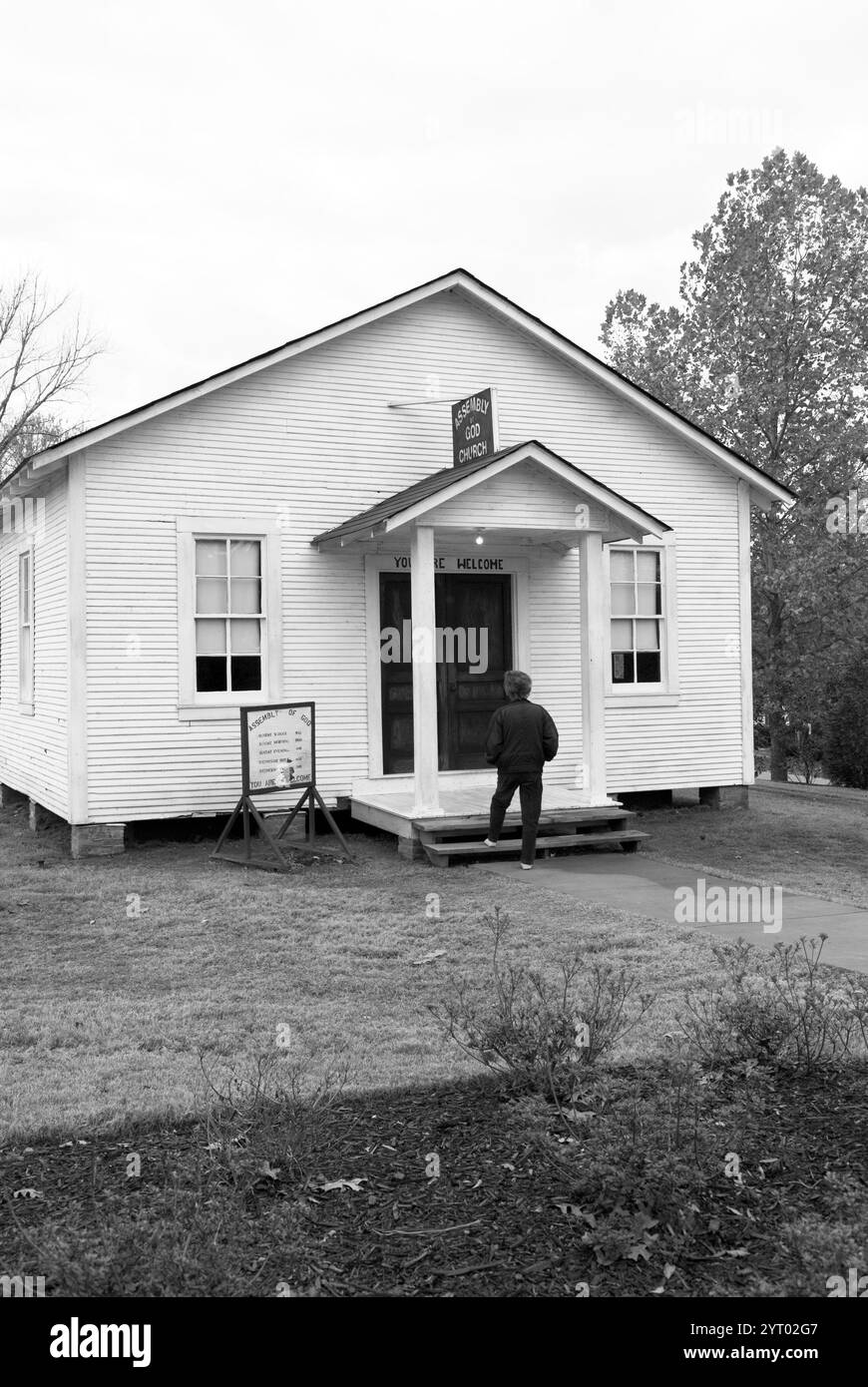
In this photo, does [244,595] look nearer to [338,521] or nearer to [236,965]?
[338,521]

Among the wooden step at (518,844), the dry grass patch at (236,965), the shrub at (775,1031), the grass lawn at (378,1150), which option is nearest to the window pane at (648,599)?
the wooden step at (518,844)

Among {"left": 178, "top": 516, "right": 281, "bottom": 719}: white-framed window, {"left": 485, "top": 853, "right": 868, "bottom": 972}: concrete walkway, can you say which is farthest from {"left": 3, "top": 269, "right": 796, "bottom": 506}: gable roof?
{"left": 485, "top": 853, "right": 868, "bottom": 972}: concrete walkway

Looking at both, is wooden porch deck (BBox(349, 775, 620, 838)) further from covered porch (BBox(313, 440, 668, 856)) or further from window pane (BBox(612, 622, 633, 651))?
window pane (BBox(612, 622, 633, 651))

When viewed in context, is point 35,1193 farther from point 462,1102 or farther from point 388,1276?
point 462,1102

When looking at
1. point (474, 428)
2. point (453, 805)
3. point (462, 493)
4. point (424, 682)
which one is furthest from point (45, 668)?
point (474, 428)

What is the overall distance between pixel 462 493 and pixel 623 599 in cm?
362

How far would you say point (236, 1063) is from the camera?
588 cm

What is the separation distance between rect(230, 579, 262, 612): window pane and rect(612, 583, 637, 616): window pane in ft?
14.6

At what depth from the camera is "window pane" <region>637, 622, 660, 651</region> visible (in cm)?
1570

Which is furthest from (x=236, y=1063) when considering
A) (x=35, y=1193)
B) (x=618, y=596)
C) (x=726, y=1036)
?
(x=618, y=596)

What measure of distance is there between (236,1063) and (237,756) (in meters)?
7.98

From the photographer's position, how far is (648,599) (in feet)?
51.6
